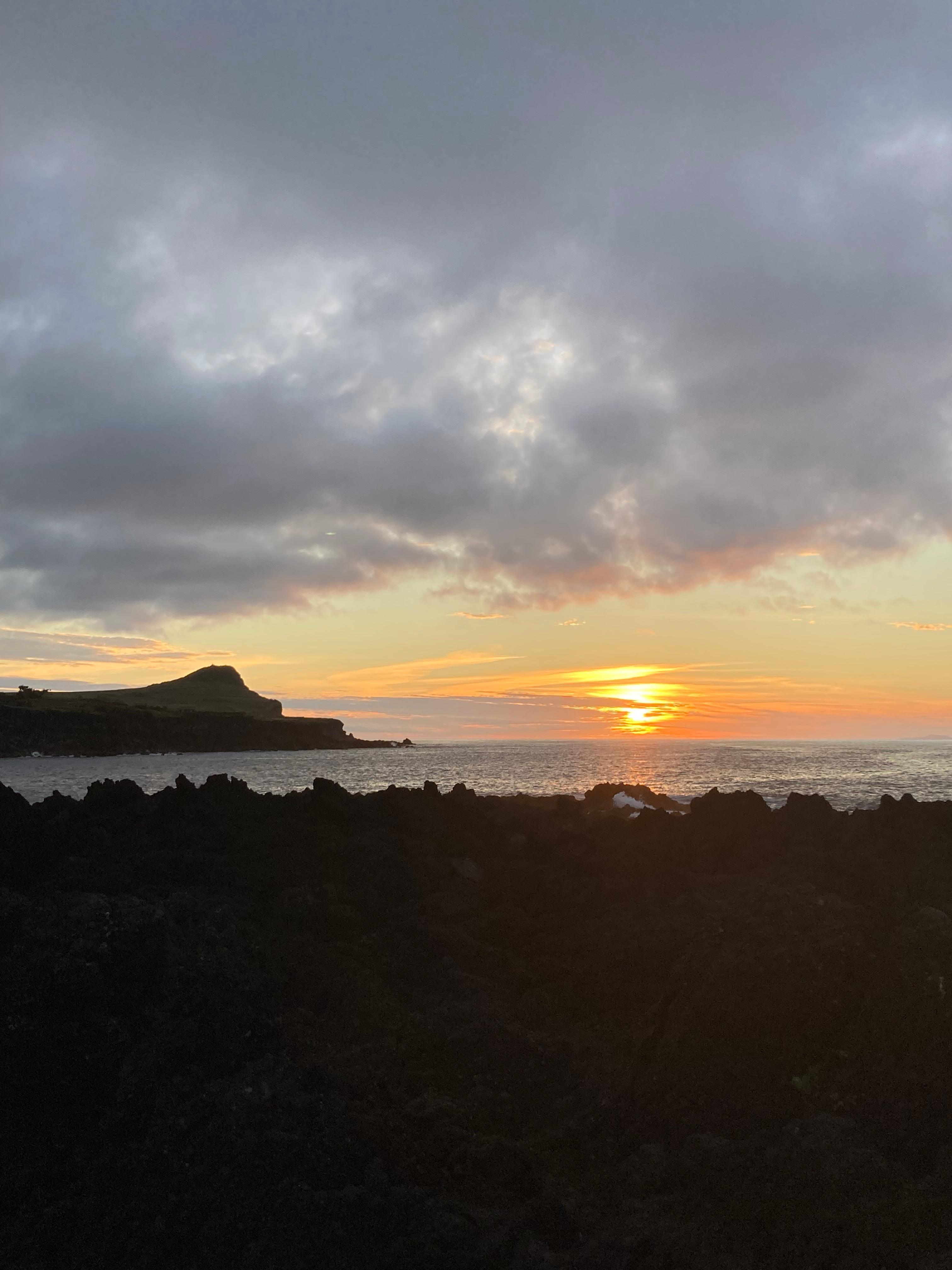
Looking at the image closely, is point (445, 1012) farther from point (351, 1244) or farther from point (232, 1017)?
point (351, 1244)

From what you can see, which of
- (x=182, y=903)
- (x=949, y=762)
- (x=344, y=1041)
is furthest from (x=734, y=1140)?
(x=949, y=762)

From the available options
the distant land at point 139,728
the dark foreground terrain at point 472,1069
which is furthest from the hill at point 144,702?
the dark foreground terrain at point 472,1069

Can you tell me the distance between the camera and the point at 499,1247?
194 inches

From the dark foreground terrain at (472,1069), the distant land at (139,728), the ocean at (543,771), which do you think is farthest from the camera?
the distant land at (139,728)

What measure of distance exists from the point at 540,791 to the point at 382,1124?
150 ft

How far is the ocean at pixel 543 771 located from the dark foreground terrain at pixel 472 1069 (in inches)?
899

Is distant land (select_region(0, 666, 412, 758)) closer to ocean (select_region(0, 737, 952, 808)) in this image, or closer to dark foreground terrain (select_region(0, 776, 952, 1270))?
ocean (select_region(0, 737, 952, 808))

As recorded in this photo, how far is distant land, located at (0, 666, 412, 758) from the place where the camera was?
122 m

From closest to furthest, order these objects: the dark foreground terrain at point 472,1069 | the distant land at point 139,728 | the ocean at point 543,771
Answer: the dark foreground terrain at point 472,1069 → the ocean at point 543,771 → the distant land at point 139,728

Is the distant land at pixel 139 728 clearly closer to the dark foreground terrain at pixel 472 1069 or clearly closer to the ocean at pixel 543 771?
the ocean at pixel 543 771

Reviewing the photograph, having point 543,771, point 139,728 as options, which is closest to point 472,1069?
point 543,771

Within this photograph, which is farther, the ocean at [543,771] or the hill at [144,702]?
the hill at [144,702]

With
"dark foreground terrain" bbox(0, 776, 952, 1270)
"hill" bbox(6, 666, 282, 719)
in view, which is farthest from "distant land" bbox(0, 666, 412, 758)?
"dark foreground terrain" bbox(0, 776, 952, 1270)

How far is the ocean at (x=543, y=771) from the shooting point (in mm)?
51531
